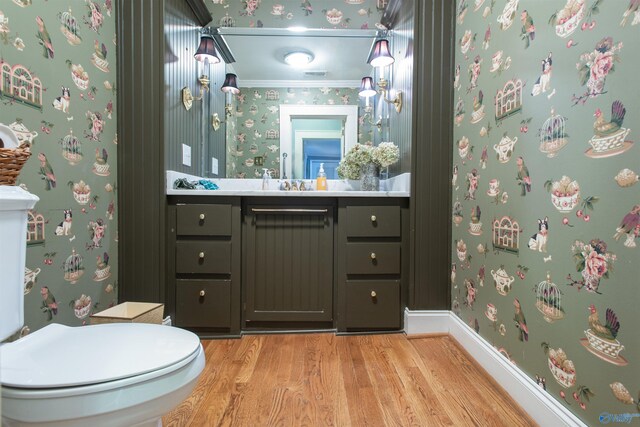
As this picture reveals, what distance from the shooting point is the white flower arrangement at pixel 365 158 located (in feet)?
6.58

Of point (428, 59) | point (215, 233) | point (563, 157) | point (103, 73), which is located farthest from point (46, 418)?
point (428, 59)

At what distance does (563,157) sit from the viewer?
0.97 m

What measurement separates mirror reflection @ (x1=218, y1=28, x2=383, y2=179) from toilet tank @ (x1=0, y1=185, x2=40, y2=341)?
149cm

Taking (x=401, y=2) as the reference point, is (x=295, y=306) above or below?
below

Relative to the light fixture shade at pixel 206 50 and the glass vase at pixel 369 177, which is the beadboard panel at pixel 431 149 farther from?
the light fixture shade at pixel 206 50

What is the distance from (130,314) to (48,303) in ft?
0.98

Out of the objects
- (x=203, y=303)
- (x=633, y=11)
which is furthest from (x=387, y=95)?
(x=203, y=303)

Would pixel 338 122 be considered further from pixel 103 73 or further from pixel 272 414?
pixel 272 414

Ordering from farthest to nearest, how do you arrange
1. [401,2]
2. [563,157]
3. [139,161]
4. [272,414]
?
1. [401,2]
2. [139,161]
3. [272,414]
4. [563,157]

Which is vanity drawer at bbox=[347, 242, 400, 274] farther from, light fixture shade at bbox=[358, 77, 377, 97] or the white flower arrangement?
light fixture shade at bbox=[358, 77, 377, 97]

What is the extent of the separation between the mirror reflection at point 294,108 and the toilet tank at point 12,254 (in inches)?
58.6

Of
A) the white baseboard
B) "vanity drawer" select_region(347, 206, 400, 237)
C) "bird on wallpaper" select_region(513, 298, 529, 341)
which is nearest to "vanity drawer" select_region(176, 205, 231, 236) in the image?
"vanity drawer" select_region(347, 206, 400, 237)

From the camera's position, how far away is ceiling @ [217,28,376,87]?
2232mm

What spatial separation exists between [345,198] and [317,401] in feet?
3.34
